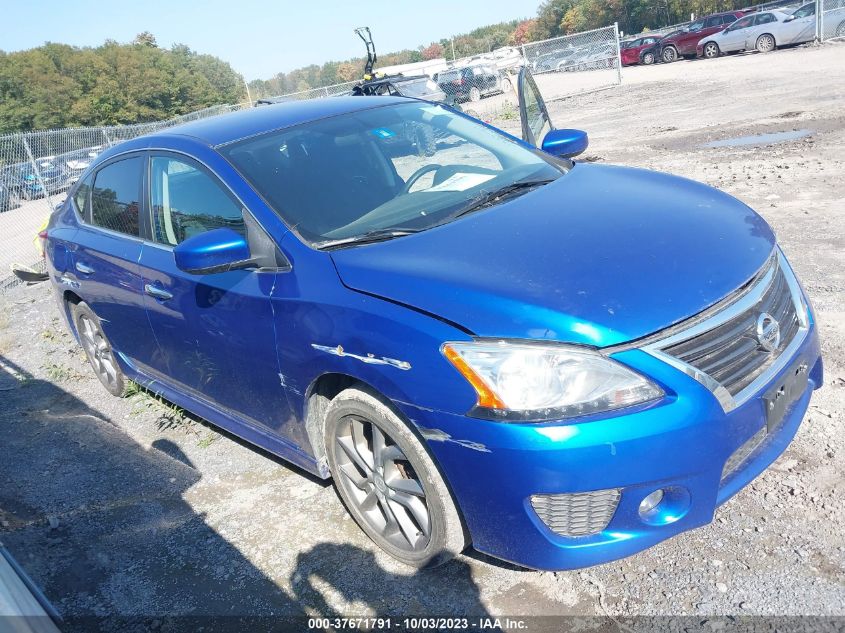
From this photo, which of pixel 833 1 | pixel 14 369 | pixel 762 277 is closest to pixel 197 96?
pixel 833 1

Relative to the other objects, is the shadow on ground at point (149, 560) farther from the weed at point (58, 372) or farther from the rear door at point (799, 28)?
the rear door at point (799, 28)

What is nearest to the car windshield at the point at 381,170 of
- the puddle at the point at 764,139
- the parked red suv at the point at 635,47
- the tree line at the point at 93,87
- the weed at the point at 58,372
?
the weed at the point at 58,372

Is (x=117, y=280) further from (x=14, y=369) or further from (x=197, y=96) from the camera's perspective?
(x=197, y=96)

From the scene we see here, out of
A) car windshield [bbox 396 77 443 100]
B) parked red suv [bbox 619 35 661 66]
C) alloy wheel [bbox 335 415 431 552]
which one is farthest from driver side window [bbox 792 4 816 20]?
alloy wheel [bbox 335 415 431 552]

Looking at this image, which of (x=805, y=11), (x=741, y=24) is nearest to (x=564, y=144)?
(x=805, y=11)

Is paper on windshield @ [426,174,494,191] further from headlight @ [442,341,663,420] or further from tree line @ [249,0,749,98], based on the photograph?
tree line @ [249,0,749,98]

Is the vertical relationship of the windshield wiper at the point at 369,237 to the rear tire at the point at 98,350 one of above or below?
above

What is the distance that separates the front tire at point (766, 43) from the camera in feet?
77.9

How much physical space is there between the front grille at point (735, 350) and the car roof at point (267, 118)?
2.30m

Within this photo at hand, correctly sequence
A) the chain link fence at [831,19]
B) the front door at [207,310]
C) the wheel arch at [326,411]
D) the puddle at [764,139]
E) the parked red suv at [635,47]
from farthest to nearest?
the parked red suv at [635,47] → the chain link fence at [831,19] → the puddle at [764,139] → the front door at [207,310] → the wheel arch at [326,411]

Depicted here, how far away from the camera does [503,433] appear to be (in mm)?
2123

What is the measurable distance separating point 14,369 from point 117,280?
302 centimetres

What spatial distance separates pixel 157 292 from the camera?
3.51 meters

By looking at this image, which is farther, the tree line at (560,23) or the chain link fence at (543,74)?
the tree line at (560,23)
